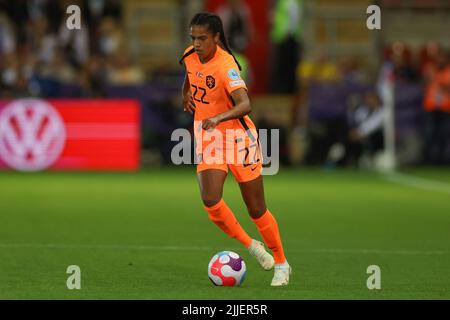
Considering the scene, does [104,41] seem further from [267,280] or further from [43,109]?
[267,280]

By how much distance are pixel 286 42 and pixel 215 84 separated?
16.8m

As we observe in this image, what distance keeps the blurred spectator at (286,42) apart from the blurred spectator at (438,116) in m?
3.12

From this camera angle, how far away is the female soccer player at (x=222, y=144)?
9438 millimetres

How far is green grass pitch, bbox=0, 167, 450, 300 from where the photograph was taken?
923cm

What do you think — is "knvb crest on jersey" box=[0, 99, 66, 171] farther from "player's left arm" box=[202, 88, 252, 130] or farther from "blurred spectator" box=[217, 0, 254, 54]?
"player's left arm" box=[202, 88, 252, 130]

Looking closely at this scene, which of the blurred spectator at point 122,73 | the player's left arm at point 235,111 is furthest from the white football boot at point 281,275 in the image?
the blurred spectator at point 122,73

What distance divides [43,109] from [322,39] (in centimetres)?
839

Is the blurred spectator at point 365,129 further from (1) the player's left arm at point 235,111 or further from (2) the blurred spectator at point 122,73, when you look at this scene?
(1) the player's left arm at point 235,111

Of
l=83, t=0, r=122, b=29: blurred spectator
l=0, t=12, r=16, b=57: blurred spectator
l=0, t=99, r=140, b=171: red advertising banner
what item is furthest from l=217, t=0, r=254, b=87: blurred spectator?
l=0, t=12, r=16, b=57: blurred spectator

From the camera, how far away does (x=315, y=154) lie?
80.4 feet

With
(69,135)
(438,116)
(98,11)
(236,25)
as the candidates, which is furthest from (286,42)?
(69,135)

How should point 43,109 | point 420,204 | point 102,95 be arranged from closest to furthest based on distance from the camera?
point 420,204 → point 43,109 → point 102,95

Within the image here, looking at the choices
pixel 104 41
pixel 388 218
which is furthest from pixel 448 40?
pixel 388 218

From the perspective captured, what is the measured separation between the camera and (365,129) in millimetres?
24156
